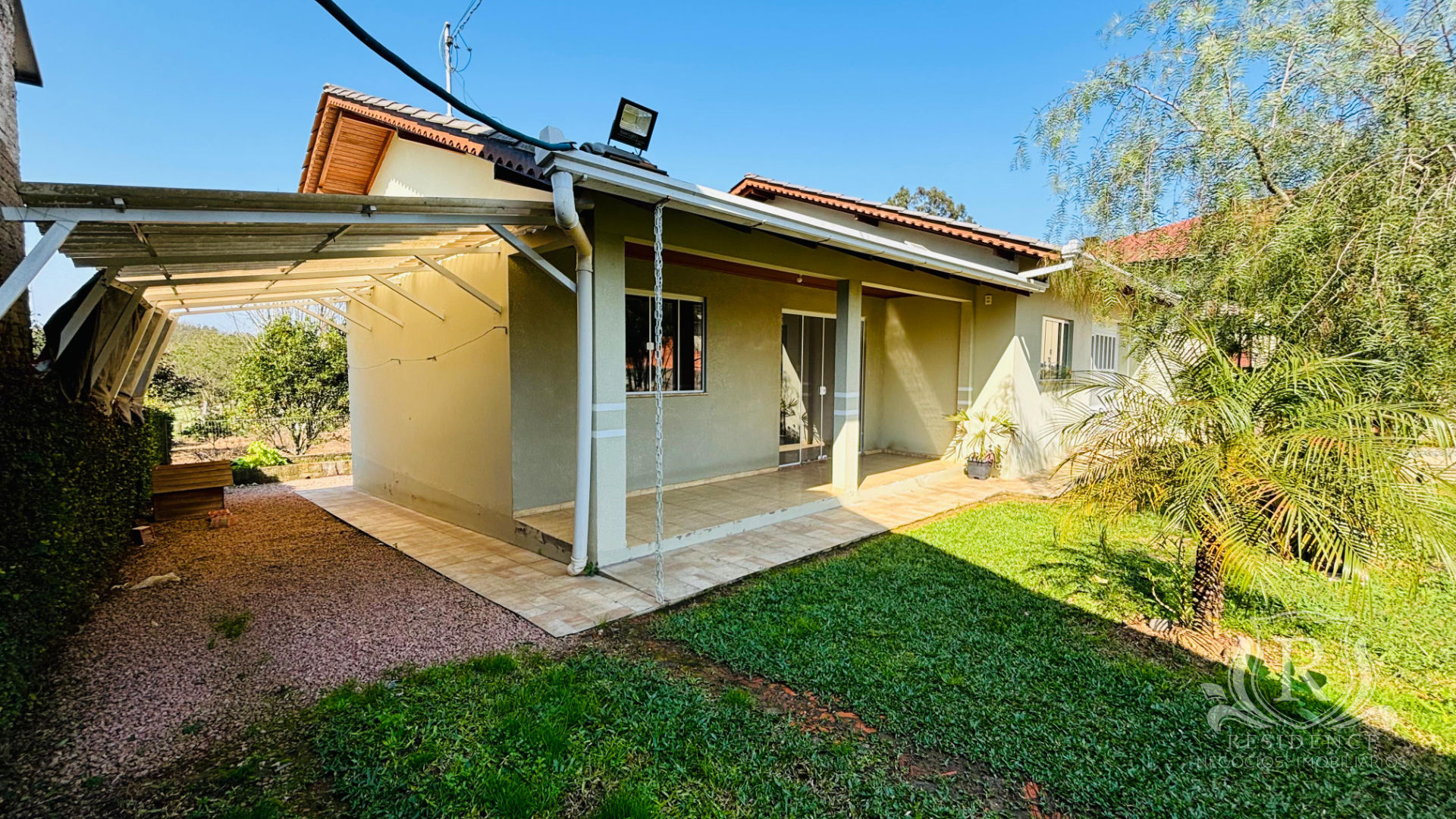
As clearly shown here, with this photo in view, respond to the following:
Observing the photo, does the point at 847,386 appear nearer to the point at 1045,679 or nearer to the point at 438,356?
the point at 1045,679

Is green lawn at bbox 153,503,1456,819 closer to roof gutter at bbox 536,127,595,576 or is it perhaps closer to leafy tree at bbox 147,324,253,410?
roof gutter at bbox 536,127,595,576

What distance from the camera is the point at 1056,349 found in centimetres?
1153

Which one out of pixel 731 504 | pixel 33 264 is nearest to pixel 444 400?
pixel 731 504

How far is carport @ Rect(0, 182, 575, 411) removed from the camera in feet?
9.57

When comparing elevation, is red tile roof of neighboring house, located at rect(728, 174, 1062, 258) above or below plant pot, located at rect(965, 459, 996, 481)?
above

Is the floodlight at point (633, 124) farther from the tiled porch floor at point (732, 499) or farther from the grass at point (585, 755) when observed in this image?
the grass at point (585, 755)

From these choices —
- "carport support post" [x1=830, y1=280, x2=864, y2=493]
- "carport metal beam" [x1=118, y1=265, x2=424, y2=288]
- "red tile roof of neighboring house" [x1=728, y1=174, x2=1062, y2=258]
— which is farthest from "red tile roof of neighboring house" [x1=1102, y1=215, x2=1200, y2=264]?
"carport metal beam" [x1=118, y1=265, x2=424, y2=288]

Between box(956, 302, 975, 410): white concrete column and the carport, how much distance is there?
25.8 feet

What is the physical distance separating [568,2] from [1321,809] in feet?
28.6

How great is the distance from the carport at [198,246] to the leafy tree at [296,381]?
21.6ft

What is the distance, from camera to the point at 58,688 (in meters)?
3.54

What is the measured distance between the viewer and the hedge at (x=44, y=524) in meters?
3.18

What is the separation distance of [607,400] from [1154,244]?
594cm

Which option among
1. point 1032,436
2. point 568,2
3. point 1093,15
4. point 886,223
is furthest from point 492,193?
point 1032,436
